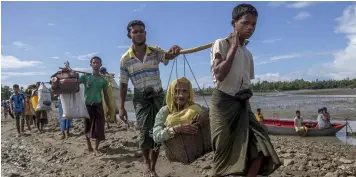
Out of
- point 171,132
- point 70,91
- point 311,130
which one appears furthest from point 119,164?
point 311,130

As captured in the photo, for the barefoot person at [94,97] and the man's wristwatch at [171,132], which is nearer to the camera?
the man's wristwatch at [171,132]

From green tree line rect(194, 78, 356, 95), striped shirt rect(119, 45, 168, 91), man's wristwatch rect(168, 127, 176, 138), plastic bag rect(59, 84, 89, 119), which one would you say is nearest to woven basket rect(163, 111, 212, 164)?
man's wristwatch rect(168, 127, 176, 138)

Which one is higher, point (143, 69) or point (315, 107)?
point (143, 69)

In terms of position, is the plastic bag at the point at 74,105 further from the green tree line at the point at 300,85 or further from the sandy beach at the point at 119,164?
the green tree line at the point at 300,85

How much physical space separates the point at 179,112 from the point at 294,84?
293ft

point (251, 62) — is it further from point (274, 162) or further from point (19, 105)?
point (19, 105)

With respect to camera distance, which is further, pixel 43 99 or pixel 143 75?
pixel 43 99

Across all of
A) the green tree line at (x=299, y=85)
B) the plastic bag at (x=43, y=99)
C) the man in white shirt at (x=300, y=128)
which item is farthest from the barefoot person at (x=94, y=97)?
the green tree line at (x=299, y=85)

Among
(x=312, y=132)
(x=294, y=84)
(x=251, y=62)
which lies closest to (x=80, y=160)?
(x=251, y=62)

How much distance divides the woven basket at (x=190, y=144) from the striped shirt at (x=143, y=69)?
106cm

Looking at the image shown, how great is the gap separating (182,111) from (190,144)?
342 mm

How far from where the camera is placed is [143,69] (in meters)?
A: 4.29

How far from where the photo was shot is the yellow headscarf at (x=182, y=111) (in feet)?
11.3

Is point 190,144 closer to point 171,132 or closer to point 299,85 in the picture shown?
point 171,132
